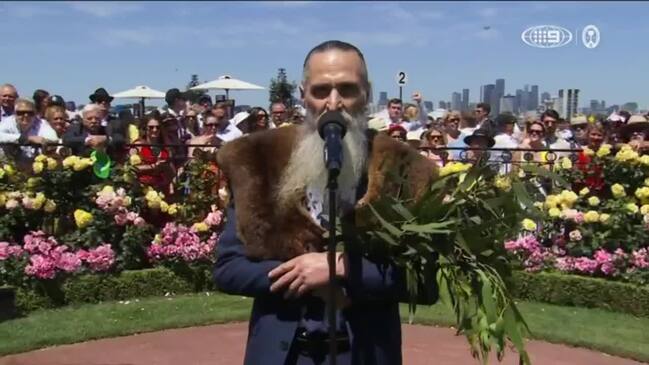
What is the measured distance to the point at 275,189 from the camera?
2.37 metres

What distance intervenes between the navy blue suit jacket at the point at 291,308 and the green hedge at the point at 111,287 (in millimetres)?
4836

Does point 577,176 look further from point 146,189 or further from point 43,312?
point 43,312

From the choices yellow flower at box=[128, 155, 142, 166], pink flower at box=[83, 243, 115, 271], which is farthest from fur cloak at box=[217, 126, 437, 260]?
yellow flower at box=[128, 155, 142, 166]

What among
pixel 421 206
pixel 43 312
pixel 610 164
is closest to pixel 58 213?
pixel 43 312

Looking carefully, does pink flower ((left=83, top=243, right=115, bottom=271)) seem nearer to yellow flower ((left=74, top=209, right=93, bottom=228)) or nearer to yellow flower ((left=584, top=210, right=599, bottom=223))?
yellow flower ((left=74, top=209, right=93, bottom=228))

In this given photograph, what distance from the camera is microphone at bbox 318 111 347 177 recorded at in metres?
1.92

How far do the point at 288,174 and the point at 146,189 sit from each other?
5.68 m

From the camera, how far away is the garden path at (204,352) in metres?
5.55

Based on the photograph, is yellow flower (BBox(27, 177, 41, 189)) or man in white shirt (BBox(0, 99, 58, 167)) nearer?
yellow flower (BBox(27, 177, 41, 189))

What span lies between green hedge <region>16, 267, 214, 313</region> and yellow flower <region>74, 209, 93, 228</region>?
514 mm

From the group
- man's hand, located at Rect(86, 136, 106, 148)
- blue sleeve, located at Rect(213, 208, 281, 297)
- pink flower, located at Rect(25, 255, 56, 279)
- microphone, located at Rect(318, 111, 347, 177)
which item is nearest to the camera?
microphone, located at Rect(318, 111, 347, 177)

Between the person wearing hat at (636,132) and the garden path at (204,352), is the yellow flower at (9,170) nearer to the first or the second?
the garden path at (204,352)

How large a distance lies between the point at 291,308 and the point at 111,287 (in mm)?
5108

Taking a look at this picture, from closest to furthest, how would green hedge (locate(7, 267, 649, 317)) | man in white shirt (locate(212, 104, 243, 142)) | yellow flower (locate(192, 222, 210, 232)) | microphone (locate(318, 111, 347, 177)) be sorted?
1. microphone (locate(318, 111, 347, 177))
2. green hedge (locate(7, 267, 649, 317))
3. yellow flower (locate(192, 222, 210, 232))
4. man in white shirt (locate(212, 104, 243, 142))
